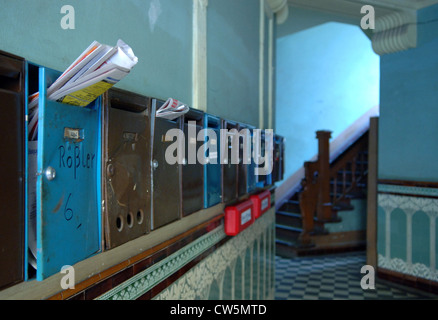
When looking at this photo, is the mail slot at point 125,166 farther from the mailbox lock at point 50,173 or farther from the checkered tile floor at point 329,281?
the checkered tile floor at point 329,281

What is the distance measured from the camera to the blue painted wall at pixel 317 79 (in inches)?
271

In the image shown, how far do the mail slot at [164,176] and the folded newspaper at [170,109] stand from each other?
0.01 m

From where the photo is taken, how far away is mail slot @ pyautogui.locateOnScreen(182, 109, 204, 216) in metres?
1.20

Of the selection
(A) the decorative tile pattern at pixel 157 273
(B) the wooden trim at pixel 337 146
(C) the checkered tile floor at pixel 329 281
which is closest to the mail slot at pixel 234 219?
(A) the decorative tile pattern at pixel 157 273

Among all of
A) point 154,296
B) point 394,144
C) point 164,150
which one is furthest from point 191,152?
point 394,144

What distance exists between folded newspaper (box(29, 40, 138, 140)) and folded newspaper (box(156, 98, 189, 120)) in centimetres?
32

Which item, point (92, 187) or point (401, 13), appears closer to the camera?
point (92, 187)

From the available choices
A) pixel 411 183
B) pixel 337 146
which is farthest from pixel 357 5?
pixel 337 146

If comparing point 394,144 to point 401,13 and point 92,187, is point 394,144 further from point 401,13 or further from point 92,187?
point 92,187

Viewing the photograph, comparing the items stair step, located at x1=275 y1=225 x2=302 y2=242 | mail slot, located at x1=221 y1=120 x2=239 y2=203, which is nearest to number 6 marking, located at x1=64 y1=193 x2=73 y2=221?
mail slot, located at x1=221 y1=120 x2=239 y2=203

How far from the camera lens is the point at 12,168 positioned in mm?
547

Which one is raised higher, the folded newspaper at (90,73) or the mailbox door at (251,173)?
the folded newspaper at (90,73)
